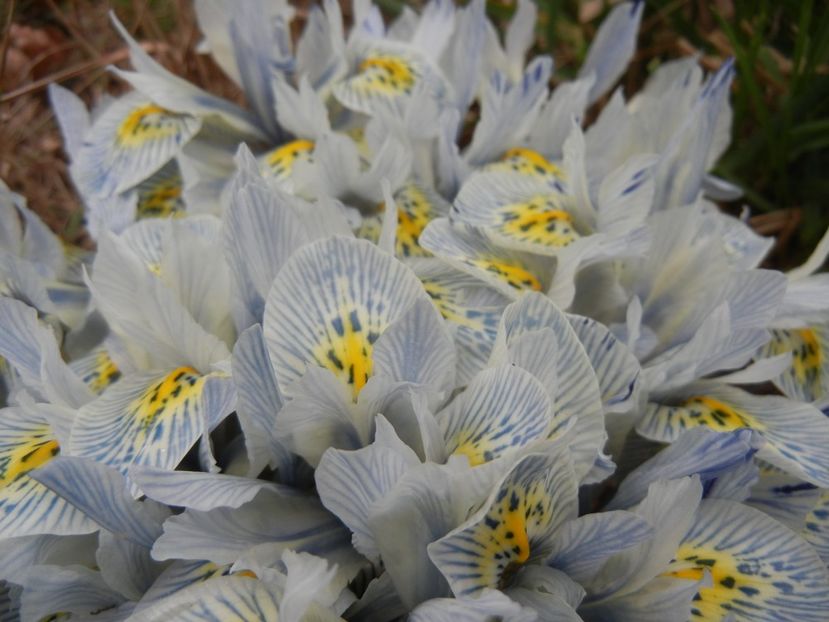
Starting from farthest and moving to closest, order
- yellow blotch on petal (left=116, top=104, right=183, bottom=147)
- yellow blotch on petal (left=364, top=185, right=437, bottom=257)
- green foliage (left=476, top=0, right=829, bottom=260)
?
green foliage (left=476, top=0, right=829, bottom=260), yellow blotch on petal (left=116, top=104, right=183, bottom=147), yellow blotch on petal (left=364, top=185, right=437, bottom=257)

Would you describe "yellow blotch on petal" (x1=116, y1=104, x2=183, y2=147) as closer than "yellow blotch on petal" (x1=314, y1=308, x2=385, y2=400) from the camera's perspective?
No

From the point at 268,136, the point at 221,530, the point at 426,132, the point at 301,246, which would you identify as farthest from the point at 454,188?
the point at 221,530

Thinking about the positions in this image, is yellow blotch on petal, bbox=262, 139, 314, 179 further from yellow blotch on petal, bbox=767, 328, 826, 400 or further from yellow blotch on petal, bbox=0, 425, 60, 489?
yellow blotch on petal, bbox=767, 328, 826, 400

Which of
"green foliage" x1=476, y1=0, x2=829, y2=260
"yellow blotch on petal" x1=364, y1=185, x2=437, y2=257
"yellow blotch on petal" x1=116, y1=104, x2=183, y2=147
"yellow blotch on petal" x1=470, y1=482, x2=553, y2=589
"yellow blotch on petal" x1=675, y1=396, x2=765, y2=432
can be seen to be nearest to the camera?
"yellow blotch on petal" x1=470, y1=482, x2=553, y2=589

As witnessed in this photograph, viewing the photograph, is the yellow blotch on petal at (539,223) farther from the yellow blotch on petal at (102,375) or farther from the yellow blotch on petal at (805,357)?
the yellow blotch on petal at (102,375)

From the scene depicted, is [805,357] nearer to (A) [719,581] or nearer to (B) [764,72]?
(A) [719,581]

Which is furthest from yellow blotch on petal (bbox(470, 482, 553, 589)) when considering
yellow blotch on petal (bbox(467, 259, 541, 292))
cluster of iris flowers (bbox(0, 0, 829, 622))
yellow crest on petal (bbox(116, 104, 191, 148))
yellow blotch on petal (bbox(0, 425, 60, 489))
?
yellow crest on petal (bbox(116, 104, 191, 148))
